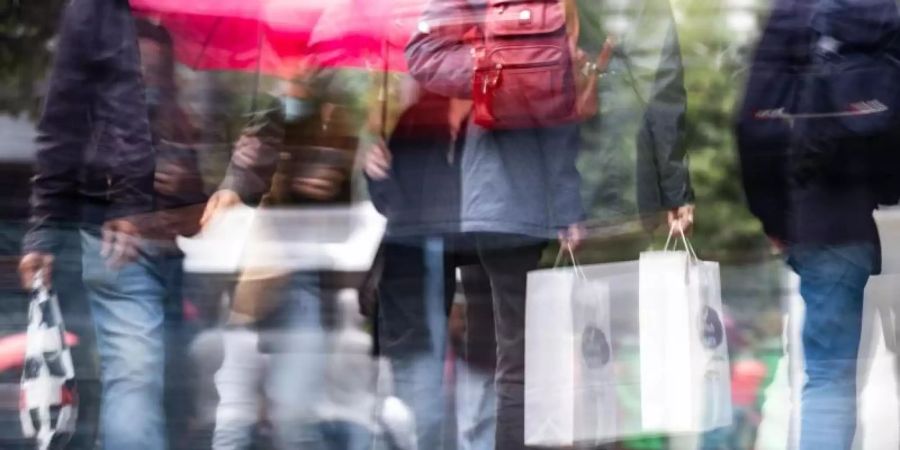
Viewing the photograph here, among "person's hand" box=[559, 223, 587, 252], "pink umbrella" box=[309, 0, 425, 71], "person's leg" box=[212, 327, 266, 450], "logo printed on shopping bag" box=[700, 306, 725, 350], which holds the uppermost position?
"pink umbrella" box=[309, 0, 425, 71]

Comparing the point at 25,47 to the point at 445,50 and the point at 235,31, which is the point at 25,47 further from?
the point at 445,50

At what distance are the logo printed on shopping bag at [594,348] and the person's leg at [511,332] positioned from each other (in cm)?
15

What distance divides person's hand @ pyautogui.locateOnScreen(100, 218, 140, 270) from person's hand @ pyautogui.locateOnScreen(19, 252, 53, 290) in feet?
0.41

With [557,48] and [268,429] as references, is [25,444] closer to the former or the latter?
[268,429]

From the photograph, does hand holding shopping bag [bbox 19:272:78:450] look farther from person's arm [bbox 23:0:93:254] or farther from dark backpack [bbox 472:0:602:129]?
dark backpack [bbox 472:0:602:129]

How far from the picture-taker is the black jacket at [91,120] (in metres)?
3.72

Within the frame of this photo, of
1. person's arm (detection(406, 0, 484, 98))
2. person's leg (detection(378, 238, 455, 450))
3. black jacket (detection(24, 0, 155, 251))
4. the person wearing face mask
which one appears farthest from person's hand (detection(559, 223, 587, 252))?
black jacket (detection(24, 0, 155, 251))

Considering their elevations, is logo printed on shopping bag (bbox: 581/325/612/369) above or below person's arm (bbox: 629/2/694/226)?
below

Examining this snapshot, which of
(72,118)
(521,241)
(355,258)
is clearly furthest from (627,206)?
(72,118)

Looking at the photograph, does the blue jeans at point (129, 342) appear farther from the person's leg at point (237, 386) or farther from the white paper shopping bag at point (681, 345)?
the white paper shopping bag at point (681, 345)

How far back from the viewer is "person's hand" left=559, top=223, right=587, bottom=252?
389cm

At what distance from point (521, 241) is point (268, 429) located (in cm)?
76

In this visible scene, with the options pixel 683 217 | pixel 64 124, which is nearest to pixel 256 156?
pixel 64 124

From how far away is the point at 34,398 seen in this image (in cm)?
377
